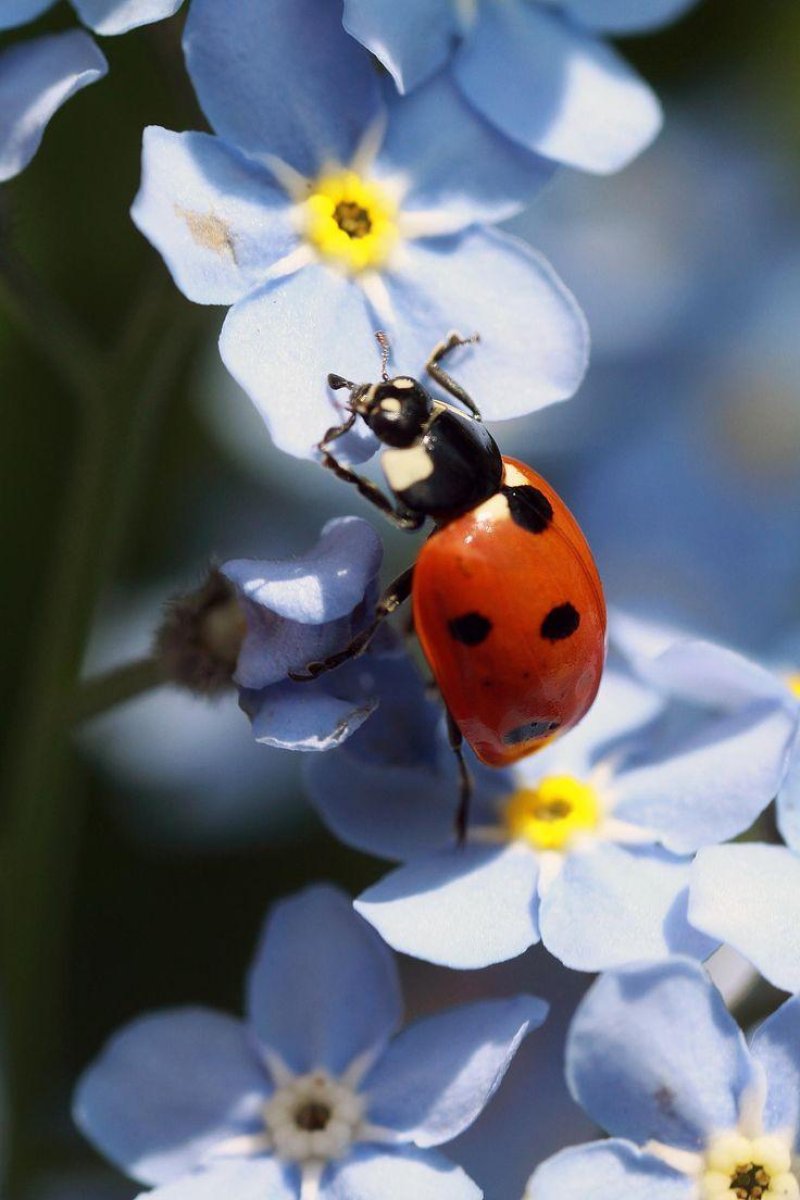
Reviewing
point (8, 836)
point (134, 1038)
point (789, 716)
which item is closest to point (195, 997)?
point (8, 836)

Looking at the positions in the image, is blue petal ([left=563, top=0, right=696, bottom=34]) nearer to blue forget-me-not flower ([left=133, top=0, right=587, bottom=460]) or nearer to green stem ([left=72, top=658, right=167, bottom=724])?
blue forget-me-not flower ([left=133, top=0, right=587, bottom=460])

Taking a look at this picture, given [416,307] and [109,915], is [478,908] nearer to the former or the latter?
[416,307]

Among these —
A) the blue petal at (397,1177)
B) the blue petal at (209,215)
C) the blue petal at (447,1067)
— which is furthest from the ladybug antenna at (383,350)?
the blue petal at (397,1177)

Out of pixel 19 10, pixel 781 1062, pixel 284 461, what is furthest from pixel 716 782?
pixel 284 461

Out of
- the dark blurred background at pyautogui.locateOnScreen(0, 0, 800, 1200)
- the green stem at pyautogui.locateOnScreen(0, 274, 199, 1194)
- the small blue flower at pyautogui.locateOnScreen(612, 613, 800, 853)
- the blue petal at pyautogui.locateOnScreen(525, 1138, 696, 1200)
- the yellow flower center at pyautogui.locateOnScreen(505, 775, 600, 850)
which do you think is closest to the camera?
the blue petal at pyautogui.locateOnScreen(525, 1138, 696, 1200)

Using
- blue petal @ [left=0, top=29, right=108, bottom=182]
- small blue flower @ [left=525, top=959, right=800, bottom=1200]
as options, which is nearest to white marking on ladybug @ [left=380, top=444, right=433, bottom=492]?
blue petal @ [left=0, top=29, right=108, bottom=182]

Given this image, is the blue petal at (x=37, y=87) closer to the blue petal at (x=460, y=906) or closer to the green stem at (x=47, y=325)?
the green stem at (x=47, y=325)
